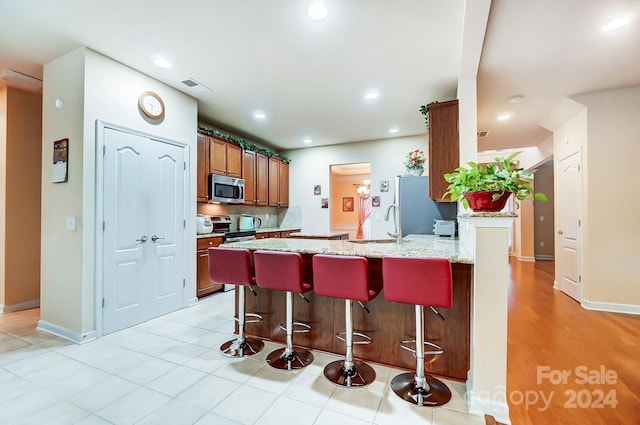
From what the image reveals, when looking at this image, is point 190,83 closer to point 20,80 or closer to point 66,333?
point 20,80

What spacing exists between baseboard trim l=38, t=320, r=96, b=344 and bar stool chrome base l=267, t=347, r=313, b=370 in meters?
1.77

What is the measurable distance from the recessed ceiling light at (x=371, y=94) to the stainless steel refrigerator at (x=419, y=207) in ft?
3.87

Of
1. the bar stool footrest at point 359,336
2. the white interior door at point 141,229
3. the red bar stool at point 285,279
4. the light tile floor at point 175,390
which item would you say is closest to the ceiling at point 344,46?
the white interior door at point 141,229

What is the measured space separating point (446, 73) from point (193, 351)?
12.4ft

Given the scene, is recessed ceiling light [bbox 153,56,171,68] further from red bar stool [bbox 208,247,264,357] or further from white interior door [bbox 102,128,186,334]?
red bar stool [bbox 208,247,264,357]

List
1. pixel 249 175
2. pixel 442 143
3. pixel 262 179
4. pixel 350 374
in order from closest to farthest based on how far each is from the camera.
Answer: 1. pixel 350 374
2. pixel 442 143
3. pixel 249 175
4. pixel 262 179

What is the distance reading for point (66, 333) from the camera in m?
2.73

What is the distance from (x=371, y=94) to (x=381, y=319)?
280 centimetres

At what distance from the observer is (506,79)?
3.22 meters

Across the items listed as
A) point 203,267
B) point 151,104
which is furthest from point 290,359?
point 151,104

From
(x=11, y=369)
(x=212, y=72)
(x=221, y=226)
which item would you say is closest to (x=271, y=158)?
(x=221, y=226)

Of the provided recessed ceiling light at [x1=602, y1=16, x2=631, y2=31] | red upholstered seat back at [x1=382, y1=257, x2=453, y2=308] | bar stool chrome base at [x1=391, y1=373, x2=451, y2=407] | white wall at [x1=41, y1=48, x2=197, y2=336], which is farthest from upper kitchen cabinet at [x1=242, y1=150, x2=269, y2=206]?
recessed ceiling light at [x1=602, y1=16, x2=631, y2=31]

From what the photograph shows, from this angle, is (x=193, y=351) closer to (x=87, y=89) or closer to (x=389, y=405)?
(x=389, y=405)

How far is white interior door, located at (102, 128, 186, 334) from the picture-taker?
2.85 metres
